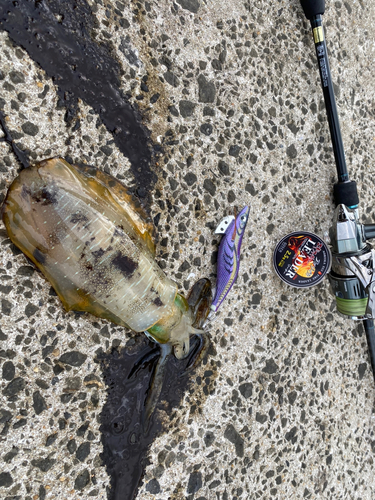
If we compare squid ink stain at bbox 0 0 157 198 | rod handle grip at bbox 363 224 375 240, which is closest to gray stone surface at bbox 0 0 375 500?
squid ink stain at bbox 0 0 157 198

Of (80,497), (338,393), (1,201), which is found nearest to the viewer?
(1,201)

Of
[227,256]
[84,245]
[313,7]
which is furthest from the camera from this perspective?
[313,7]

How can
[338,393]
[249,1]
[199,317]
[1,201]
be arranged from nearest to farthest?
[1,201] < [199,317] < [249,1] < [338,393]

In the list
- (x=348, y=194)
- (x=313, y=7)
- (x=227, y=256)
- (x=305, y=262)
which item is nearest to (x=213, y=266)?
(x=227, y=256)

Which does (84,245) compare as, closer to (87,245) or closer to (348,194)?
(87,245)

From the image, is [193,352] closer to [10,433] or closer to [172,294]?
[172,294]

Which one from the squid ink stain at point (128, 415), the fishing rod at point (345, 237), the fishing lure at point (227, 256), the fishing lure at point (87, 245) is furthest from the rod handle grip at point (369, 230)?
the squid ink stain at point (128, 415)

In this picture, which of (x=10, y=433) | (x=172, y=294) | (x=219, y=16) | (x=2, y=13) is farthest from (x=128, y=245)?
(x=219, y=16)

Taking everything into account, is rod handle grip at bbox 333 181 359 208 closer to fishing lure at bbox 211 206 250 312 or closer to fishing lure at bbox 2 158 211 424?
fishing lure at bbox 211 206 250 312
